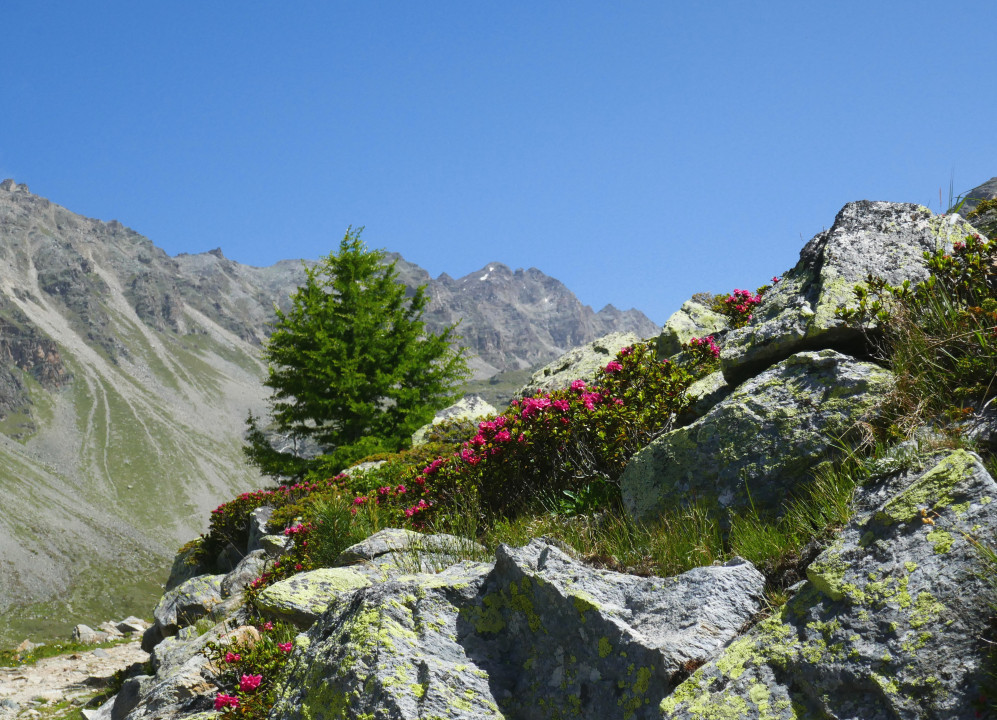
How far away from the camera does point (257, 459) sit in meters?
25.0

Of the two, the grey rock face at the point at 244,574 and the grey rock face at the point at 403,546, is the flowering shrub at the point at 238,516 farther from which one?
the grey rock face at the point at 403,546

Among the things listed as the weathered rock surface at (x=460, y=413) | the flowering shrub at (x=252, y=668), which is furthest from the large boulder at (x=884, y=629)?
the weathered rock surface at (x=460, y=413)

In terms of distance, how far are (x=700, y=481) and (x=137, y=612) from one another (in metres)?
158

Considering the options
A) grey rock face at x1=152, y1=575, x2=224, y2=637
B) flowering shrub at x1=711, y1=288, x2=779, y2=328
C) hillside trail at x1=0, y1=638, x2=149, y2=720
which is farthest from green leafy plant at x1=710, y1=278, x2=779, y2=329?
hillside trail at x1=0, y1=638, x2=149, y2=720

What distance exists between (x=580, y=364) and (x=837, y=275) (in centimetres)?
1034

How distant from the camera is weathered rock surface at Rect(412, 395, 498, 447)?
18922 millimetres

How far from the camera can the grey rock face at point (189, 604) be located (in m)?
13.6

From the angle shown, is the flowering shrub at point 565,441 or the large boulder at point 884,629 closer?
the large boulder at point 884,629

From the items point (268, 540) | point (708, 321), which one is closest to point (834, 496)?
point (708, 321)

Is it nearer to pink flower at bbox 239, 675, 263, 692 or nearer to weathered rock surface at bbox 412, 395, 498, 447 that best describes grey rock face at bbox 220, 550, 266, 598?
weathered rock surface at bbox 412, 395, 498, 447

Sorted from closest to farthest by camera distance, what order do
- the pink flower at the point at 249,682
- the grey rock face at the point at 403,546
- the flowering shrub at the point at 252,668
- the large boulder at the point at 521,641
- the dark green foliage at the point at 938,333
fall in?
the large boulder at the point at 521,641 → the dark green foliage at the point at 938,333 → the flowering shrub at the point at 252,668 → the pink flower at the point at 249,682 → the grey rock face at the point at 403,546

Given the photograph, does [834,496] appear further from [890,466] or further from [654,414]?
[654,414]

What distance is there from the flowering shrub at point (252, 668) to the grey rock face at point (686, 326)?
8.09m

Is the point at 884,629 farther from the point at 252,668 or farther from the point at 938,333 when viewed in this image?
the point at 252,668
